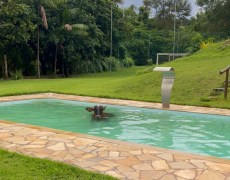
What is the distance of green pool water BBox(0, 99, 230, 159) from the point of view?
608 cm

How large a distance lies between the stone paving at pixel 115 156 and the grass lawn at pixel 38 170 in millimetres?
227

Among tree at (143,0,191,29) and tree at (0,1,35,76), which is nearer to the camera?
tree at (0,1,35,76)

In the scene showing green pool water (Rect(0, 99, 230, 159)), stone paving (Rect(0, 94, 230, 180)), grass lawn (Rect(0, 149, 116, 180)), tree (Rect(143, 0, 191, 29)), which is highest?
tree (Rect(143, 0, 191, 29))

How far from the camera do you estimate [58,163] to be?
386 centimetres

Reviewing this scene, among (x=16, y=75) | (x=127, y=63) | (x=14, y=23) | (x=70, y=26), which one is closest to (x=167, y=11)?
(x=127, y=63)

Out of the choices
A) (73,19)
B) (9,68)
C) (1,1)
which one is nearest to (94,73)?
(73,19)

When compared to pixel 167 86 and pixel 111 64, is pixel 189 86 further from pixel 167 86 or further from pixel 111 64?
pixel 111 64

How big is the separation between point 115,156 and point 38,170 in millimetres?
1111

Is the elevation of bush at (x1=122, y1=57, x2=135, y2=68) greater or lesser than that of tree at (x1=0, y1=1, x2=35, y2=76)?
lesser

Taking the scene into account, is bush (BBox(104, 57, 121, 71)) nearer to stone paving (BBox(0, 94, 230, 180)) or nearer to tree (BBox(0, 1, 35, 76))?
tree (BBox(0, 1, 35, 76))

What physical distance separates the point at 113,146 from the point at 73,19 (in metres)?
18.8

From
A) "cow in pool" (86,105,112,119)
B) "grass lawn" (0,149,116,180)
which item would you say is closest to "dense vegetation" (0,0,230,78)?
"cow in pool" (86,105,112,119)

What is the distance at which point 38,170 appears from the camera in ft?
11.9

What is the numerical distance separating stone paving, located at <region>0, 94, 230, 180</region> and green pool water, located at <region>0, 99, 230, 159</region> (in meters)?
1.26
